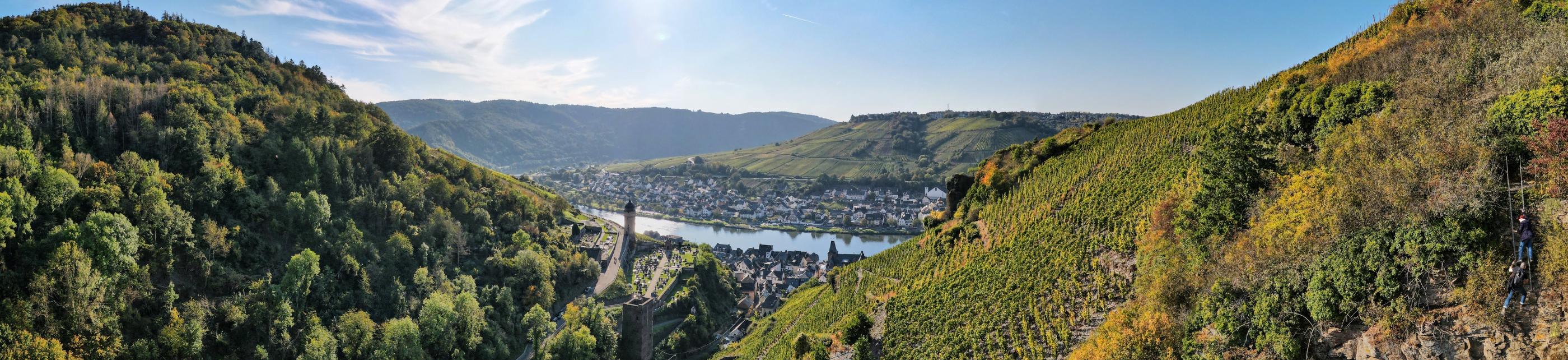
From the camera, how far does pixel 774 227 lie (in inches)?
4370

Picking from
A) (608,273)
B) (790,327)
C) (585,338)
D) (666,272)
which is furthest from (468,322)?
Result: (666,272)

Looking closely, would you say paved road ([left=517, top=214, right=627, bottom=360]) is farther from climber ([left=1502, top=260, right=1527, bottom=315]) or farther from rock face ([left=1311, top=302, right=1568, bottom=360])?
climber ([left=1502, top=260, right=1527, bottom=315])

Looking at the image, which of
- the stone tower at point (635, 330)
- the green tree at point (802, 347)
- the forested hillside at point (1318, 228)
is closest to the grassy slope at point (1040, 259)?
the forested hillside at point (1318, 228)

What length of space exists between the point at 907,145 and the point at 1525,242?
152 metres

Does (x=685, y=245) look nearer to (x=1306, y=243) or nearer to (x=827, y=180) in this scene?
(x=1306, y=243)

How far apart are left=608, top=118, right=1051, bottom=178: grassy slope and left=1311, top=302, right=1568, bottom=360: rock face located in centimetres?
11913

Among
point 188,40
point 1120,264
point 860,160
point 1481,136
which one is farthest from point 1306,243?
point 860,160

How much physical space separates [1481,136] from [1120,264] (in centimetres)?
874

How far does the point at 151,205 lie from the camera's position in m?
33.7

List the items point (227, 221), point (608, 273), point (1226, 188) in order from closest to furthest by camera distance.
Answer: point (1226, 188) < point (227, 221) < point (608, 273)

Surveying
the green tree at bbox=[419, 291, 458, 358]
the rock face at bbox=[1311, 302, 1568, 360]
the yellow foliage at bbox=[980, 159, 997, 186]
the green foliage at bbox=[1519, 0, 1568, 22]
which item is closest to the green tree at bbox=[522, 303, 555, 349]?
the green tree at bbox=[419, 291, 458, 358]

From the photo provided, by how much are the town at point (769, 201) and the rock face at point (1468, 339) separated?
79.6 meters

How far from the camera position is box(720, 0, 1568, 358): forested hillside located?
9.88 m

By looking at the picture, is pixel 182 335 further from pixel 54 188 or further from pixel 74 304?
pixel 54 188
